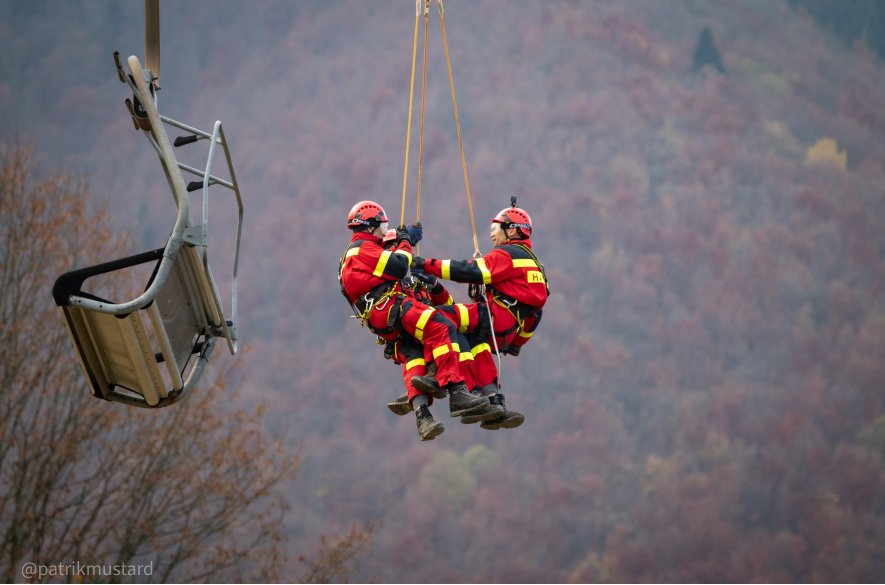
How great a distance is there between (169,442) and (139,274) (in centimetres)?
373

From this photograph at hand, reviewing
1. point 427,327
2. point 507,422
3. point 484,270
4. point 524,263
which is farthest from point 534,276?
point 507,422

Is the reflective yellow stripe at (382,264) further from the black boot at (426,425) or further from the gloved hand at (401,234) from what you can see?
the black boot at (426,425)

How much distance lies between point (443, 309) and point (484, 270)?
1.81 feet

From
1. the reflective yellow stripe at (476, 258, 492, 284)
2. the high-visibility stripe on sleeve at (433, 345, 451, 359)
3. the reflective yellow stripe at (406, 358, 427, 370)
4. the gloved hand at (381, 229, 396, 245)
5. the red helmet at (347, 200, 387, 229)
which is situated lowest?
the reflective yellow stripe at (406, 358, 427, 370)

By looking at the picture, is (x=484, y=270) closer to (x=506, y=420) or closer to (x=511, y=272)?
(x=511, y=272)

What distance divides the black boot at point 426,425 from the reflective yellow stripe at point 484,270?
106cm

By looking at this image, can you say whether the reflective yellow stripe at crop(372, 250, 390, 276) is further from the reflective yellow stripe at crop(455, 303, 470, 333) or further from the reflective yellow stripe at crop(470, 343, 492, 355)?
the reflective yellow stripe at crop(470, 343, 492, 355)

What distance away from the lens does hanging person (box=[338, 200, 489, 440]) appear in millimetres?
11273

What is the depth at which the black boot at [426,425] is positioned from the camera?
11.1 meters

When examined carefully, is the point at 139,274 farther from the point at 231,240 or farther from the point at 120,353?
the point at 120,353

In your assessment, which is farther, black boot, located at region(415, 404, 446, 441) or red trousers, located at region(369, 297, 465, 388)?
red trousers, located at region(369, 297, 465, 388)

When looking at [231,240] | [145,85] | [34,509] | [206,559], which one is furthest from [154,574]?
[145,85]

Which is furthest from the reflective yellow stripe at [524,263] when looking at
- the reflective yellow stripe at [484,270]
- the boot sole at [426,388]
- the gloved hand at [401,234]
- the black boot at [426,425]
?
the black boot at [426,425]

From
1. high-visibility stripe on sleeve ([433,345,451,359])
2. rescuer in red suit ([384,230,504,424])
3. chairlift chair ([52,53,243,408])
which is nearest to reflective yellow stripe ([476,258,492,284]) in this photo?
rescuer in red suit ([384,230,504,424])
